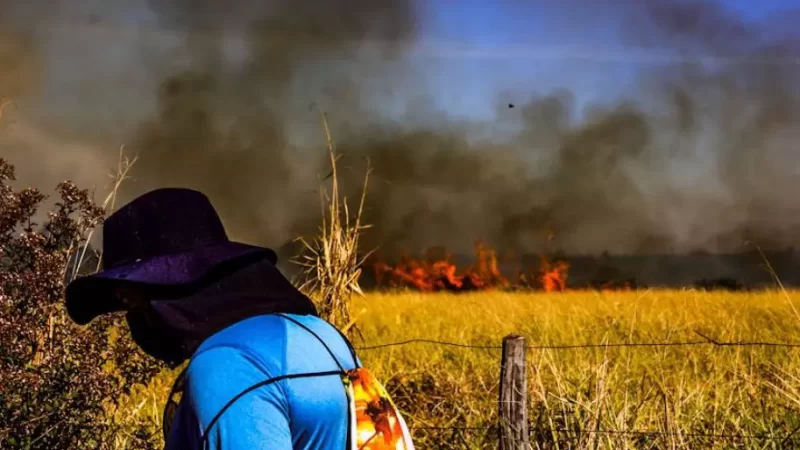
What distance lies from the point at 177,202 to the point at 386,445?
0.63 m

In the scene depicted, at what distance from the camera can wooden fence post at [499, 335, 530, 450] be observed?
4.44 meters

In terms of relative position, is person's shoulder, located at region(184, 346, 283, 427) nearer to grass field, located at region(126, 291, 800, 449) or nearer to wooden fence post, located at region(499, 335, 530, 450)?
wooden fence post, located at region(499, 335, 530, 450)

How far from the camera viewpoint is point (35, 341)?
4.29 m

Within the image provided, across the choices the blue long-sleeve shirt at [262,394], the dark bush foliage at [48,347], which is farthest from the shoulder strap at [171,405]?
the dark bush foliage at [48,347]

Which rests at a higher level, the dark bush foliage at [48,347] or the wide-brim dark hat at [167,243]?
the wide-brim dark hat at [167,243]

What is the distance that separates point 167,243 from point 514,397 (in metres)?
3.01

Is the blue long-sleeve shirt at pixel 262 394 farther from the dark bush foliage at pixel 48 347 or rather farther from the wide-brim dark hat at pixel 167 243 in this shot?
the dark bush foliage at pixel 48 347

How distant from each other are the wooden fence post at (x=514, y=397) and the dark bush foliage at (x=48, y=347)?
5.70 feet

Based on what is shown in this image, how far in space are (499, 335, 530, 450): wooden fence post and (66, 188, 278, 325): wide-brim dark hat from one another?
9.18ft

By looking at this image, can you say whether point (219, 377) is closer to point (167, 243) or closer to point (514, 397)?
point (167, 243)

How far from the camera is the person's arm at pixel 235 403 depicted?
1510 mm

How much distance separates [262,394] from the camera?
154 cm

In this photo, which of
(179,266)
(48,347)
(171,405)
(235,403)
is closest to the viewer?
(235,403)

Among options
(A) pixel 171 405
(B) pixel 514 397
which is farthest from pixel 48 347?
(A) pixel 171 405
